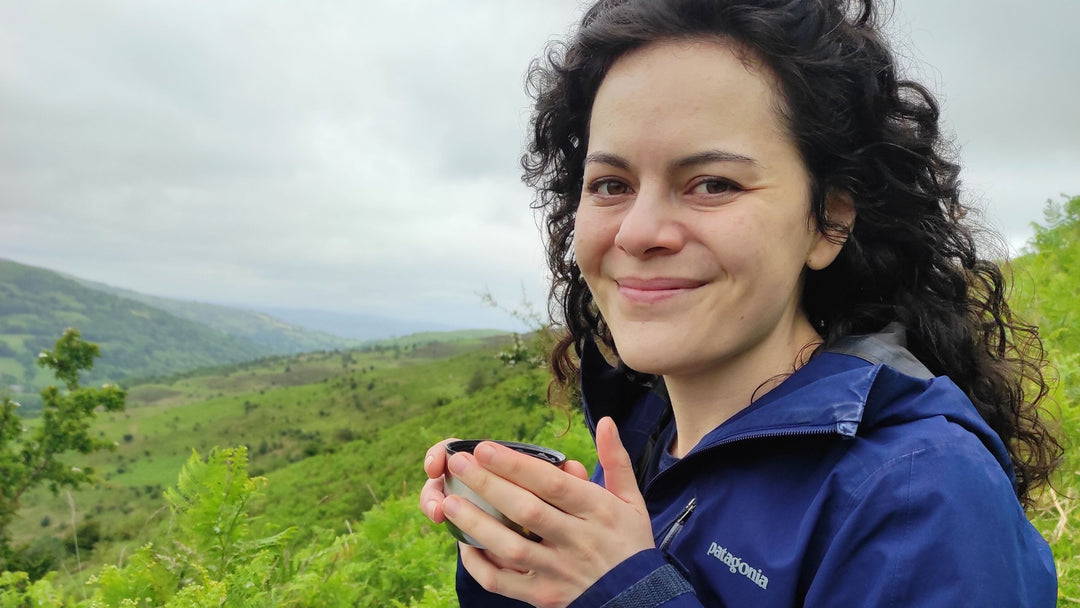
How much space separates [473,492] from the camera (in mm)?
1290

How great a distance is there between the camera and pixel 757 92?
155 centimetres

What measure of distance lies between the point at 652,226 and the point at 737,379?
0.47 metres

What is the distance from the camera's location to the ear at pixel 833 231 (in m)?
1.68

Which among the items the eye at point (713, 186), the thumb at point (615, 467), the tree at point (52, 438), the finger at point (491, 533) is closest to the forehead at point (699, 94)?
the eye at point (713, 186)

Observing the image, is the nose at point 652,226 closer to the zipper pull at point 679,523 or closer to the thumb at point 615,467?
the thumb at point 615,467

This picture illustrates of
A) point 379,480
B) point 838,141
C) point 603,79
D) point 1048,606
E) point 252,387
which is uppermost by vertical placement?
point 603,79

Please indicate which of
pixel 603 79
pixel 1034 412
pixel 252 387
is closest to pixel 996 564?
pixel 1034 412

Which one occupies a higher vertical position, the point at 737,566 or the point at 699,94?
the point at 699,94

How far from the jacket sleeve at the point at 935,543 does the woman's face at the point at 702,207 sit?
1.68ft

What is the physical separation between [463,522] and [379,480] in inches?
1018

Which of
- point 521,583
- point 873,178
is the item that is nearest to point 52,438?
point 521,583

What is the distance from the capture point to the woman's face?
1.50 m

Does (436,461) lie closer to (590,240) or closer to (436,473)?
(436,473)

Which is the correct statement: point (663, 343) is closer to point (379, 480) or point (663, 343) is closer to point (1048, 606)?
point (1048, 606)
